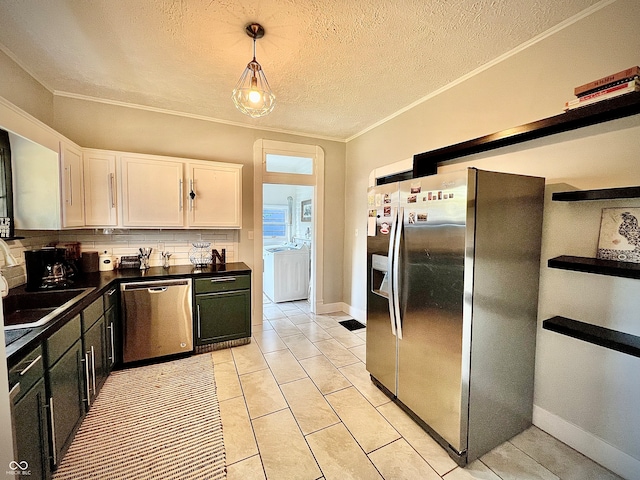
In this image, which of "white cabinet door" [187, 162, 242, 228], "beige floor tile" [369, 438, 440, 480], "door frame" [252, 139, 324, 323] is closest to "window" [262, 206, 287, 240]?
"door frame" [252, 139, 324, 323]

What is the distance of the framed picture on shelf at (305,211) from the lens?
601 cm

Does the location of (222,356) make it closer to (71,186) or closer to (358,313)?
(358,313)

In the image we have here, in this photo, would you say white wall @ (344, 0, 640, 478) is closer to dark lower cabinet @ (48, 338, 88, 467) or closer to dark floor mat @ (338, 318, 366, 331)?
dark floor mat @ (338, 318, 366, 331)

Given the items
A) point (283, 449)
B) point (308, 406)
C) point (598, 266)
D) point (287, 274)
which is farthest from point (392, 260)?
point (287, 274)

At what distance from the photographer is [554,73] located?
1800mm

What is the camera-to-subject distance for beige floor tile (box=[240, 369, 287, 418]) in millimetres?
2109

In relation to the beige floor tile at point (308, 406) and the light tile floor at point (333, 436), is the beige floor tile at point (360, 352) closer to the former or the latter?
the light tile floor at point (333, 436)

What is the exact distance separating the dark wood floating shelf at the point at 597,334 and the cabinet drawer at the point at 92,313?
3053 millimetres

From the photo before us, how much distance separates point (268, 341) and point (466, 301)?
7.90 feet

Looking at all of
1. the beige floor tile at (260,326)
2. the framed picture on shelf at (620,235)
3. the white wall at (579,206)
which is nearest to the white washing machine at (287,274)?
the beige floor tile at (260,326)

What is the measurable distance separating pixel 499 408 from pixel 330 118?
3.19 m

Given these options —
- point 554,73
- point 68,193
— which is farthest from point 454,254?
point 68,193

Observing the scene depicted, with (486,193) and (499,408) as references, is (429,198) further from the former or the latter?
(499,408)

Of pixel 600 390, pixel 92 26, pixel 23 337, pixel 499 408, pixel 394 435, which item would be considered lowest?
pixel 394 435
